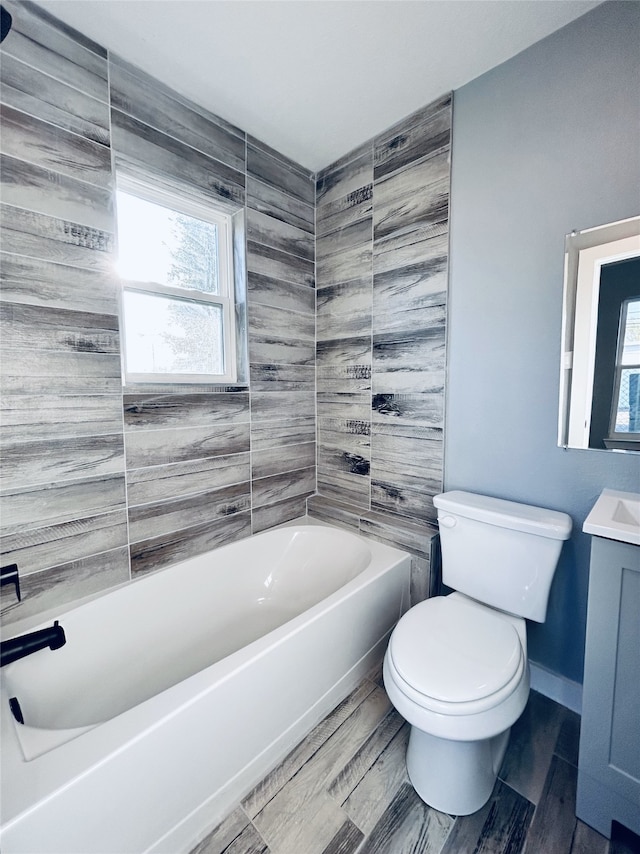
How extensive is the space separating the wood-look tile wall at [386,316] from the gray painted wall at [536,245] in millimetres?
100

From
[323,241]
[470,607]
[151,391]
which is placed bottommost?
[470,607]

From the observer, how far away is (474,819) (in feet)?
3.60

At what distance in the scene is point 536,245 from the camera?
1426 millimetres

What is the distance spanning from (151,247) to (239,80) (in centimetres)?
80

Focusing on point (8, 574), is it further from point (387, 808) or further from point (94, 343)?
point (387, 808)

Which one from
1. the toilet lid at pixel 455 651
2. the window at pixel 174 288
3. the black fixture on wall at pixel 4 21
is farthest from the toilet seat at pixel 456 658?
the black fixture on wall at pixel 4 21

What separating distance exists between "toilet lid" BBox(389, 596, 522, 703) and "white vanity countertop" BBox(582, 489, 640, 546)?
483mm

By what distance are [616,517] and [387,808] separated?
3.81ft

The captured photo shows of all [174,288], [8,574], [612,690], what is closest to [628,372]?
[612,690]

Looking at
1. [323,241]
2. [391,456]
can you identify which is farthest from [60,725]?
[323,241]

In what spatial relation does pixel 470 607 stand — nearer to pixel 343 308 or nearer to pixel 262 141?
pixel 343 308

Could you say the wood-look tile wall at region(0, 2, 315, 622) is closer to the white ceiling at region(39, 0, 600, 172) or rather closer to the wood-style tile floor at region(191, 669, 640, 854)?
the white ceiling at region(39, 0, 600, 172)

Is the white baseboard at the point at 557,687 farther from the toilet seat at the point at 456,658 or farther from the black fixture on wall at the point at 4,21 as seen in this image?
the black fixture on wall at the point at 4,21

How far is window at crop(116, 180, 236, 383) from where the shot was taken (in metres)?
1.59
